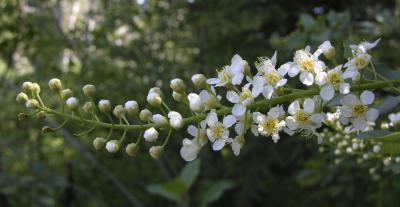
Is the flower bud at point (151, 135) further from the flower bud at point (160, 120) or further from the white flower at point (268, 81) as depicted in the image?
the white flower at point (268, 81)

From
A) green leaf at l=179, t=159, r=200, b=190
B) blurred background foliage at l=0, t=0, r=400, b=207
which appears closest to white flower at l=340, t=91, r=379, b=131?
green leaf at l=179, t=159, r=200, b=190

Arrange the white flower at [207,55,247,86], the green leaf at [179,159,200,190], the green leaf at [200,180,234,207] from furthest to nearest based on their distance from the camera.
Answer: the green leaf at [200,180,234,207]
the green leaf at [179,159,200,190]
the white flower at [207,55,247,86]

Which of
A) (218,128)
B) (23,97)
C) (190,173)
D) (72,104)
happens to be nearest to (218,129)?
(218,128)

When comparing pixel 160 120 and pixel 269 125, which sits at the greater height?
pixel 160 120

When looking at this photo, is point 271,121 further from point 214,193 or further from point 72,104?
point 214,193

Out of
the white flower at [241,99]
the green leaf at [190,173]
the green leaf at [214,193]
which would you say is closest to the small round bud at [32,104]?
the white flower at [241,99]

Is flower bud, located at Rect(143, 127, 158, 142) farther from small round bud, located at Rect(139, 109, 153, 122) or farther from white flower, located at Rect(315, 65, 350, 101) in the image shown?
white flower, located at Rect(315, 65, 350, 101)
